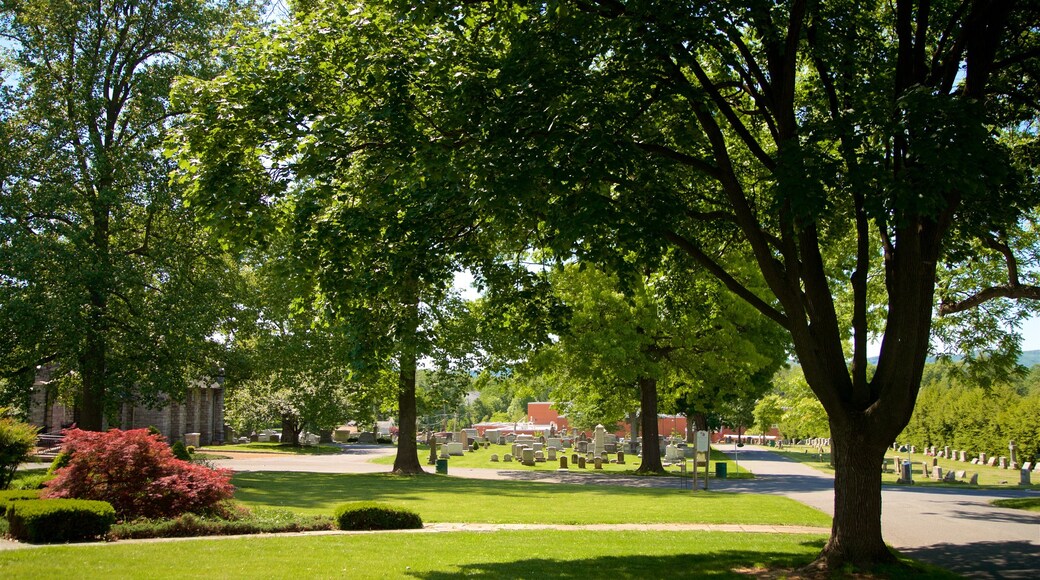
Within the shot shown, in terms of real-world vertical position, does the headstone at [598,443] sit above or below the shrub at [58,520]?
below

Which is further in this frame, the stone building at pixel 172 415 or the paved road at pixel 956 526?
the stone building at pixel 172 415

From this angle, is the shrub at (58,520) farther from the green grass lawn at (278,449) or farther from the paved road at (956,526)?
the green grass lawn at (278,449)

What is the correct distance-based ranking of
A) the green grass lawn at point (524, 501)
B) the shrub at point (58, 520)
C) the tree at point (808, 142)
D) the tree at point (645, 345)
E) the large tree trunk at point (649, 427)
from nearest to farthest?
the tree at point (808, 142) → the shrub at point (58, 520) → the green grass lawn at point (524, 501) → the tree at point (645, 345) → the large tree trunk at point (649, 427)

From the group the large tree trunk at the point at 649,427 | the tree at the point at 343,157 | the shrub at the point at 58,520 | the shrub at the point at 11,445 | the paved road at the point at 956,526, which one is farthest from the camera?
the large tree trunk at the point at 649,427

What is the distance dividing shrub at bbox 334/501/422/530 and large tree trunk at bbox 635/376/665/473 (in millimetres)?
17930

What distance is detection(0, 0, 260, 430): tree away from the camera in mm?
24109

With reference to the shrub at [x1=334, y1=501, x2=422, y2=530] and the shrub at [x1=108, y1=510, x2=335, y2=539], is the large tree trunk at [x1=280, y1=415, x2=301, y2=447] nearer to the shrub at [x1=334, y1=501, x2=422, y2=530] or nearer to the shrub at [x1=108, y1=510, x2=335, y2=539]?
the shrub at [x1=108, y1=510, x2=335, y2=539]

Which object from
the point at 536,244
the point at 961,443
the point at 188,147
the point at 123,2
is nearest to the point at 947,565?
the point at 536,244

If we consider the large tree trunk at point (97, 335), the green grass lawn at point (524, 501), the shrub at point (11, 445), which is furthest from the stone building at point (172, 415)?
the shrub at point (11, 445)

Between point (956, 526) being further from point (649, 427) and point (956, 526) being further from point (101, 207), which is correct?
point (101, 207)

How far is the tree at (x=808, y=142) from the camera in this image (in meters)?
9.05

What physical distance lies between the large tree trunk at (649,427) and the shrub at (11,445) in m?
21.4

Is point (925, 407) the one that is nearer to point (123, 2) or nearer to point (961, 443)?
point (961, 443)

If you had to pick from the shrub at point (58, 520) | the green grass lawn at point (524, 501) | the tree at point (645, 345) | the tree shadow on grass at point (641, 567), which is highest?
the tree at point (645, 345)
